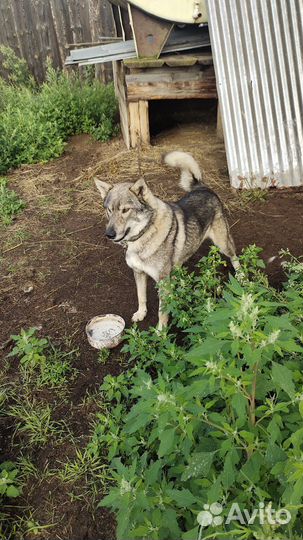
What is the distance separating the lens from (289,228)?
462 cm

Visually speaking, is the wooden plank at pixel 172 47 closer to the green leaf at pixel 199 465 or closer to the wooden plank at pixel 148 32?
the wooden plank at pixel 148 32

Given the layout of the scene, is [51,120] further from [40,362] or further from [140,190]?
[40,362]

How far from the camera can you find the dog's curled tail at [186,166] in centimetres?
362

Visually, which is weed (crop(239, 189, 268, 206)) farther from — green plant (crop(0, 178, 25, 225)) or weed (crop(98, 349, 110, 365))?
green plant (crop(0, 178, 25, 225))

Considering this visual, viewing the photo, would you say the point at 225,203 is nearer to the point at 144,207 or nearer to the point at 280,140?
the point at 280,140

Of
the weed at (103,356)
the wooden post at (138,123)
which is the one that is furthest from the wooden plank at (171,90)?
the weed at (103,356)

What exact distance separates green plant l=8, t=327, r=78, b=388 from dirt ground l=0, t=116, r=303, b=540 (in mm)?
118

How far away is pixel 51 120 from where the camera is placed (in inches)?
268

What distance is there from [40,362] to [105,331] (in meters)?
0.58

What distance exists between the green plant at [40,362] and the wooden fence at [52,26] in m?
7.01

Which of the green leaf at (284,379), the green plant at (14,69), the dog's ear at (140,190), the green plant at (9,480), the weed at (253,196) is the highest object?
the green plant at (14,69)

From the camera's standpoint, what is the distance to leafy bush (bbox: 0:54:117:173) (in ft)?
21.5

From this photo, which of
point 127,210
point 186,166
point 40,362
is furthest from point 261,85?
point 40,362

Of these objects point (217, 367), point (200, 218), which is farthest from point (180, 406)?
point (200, 218)
